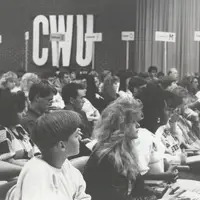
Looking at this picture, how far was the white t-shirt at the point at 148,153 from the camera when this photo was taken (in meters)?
2.76

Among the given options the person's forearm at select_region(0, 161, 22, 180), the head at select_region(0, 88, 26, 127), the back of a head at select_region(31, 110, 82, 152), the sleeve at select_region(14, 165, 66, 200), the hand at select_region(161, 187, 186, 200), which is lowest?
the hand at select_region(161, 187, 186, 200)

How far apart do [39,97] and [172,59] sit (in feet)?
28.2

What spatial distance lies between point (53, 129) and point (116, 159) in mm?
661

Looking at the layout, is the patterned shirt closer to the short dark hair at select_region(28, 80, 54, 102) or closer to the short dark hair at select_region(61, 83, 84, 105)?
the short dark hair at select_region(28, 80, 54, 102)

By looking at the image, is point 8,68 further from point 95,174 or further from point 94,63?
point 95,174

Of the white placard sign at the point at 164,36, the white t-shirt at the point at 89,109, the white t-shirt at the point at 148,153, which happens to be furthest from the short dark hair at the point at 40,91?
the white placard sign at the point at 164,36

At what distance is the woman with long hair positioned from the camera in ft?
7.75

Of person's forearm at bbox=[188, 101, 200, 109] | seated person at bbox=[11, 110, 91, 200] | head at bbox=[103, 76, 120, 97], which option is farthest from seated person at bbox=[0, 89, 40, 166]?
person's forearm at bbox=[188, 101, 200, 109]

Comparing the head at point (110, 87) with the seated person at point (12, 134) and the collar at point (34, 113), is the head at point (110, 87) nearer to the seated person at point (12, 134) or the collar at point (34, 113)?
the collar at point (34, 113)

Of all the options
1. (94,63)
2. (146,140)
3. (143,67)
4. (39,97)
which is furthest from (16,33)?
(146,140)

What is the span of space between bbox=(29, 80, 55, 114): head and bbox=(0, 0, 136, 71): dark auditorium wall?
337 inches

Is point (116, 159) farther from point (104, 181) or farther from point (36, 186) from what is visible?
point (36, 186)

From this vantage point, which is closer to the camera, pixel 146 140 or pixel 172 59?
pixel 146 140

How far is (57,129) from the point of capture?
1787 mm
